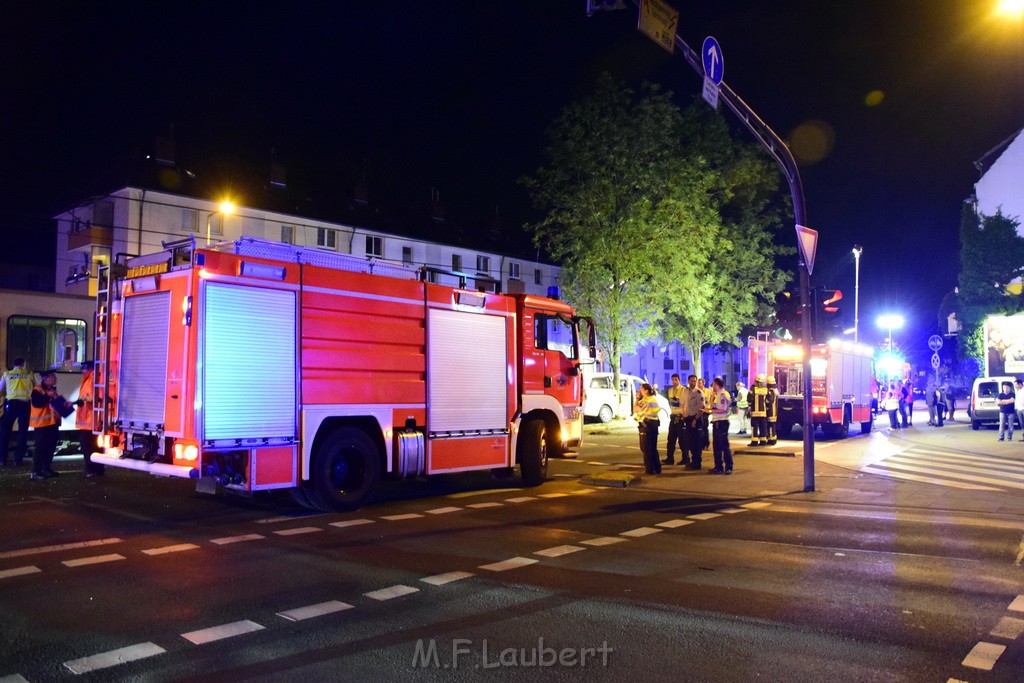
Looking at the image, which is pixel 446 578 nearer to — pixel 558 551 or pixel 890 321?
pixel 558 551

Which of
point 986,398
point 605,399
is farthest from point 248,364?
point 986,398

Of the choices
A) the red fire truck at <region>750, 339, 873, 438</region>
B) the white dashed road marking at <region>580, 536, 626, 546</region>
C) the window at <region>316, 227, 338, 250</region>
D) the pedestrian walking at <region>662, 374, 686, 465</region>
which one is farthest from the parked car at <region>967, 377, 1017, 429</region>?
the window at <region>316, 227, 338, 250</region>

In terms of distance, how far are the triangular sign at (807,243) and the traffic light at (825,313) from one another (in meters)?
0.64

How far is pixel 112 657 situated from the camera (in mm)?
4785

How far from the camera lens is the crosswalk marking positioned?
44.5 feet

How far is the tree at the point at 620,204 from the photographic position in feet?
96.6

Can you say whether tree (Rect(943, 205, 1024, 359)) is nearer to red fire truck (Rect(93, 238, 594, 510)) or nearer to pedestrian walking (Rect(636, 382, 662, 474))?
pedestrian walking (Rect(636, 382, 662, 474))

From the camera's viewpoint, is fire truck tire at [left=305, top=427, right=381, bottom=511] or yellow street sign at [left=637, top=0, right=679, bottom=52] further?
fire truck tire at [left=305, top=427, right=381, bottom=511]

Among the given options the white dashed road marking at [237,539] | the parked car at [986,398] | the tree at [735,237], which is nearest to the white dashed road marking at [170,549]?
the white dashed road marking at [237,539]

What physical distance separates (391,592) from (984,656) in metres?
4.16

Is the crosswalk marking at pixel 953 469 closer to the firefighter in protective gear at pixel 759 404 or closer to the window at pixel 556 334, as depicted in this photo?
the firefighter in protective gear at pixel 759 404

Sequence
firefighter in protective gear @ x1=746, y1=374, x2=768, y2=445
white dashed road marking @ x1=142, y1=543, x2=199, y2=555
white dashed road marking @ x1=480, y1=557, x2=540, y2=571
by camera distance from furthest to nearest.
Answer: firefighter in protective gear @ x1=746, y1=374, x2=768, y2=445, white dashed road marking @ x1=142, y1=543, x2=199, y2=555, white dashed road marking @ x1=480, y1=557, x2=540, y2=571

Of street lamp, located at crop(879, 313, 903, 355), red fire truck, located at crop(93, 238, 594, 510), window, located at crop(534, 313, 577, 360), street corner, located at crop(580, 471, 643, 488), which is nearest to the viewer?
red fire truck, located at crop(93, 238, 594, 510)

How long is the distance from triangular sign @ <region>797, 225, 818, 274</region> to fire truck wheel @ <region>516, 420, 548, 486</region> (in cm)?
512
